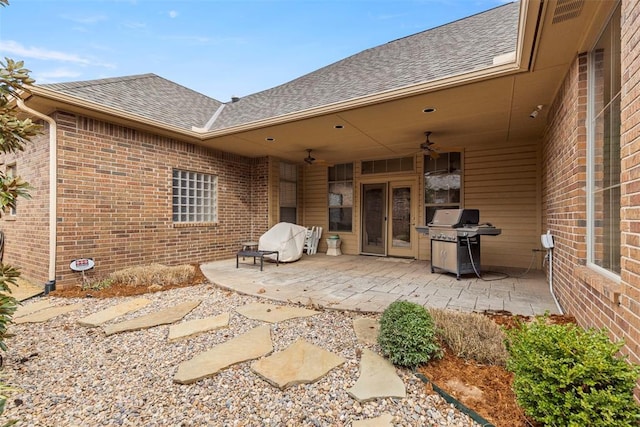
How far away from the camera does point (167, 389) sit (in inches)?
74.7

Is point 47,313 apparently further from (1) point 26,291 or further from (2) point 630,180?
(2) point 630,180

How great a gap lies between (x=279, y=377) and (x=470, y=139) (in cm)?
563

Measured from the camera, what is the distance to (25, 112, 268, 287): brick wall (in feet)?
14.6

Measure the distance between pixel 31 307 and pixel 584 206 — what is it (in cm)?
629

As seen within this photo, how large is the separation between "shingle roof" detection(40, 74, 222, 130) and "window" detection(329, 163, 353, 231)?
3.65 metres

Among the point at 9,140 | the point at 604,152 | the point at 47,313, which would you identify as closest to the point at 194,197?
the point at 47,313

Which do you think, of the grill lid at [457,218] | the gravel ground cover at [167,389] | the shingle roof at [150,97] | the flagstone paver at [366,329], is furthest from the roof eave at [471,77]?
the gravel ground cover at [167,389]

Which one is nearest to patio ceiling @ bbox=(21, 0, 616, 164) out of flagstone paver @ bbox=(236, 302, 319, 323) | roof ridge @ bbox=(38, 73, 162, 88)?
roof ridge @ bbox=(38, 73, 162, 88)

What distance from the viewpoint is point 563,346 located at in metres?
1.34

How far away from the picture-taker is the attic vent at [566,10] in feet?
7.02

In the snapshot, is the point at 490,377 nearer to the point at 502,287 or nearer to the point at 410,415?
the point at 410,415

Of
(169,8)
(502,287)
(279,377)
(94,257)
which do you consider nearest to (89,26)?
(169,8)

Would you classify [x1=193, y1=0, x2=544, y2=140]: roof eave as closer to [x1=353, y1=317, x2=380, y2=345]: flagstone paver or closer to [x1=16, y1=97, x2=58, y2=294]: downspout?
[x1=16, y1=97, x2=58, y2=294]: downspout

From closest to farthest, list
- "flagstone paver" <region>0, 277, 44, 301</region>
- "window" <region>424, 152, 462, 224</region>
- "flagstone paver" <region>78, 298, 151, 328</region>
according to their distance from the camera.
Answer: "flagstone paver" <region>78, 298, 151, 328</region> < "flagstone paver" <region>0, 277, 44, 301</region> < "window" <region>424, 152, 462, 224</region>
